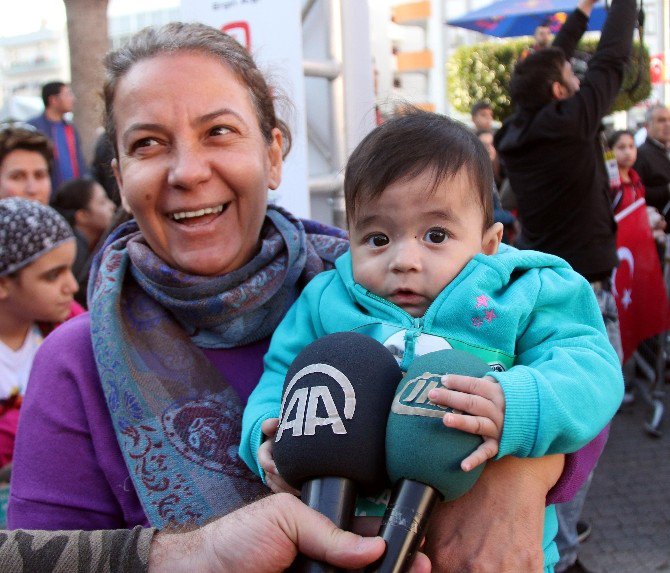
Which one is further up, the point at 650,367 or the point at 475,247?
the point at 475,247

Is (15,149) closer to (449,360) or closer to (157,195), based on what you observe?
(157,195)

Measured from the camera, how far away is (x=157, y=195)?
197cm

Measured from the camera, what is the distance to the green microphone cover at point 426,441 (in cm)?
138

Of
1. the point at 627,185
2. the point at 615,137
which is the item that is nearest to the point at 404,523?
the point at 627,185

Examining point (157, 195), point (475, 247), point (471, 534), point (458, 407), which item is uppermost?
point (157, 195)

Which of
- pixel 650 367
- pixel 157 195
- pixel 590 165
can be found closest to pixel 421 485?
pixel 157 195

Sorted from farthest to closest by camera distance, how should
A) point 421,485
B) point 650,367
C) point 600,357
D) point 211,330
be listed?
point 650,367 → point 211,330 → point 600,357 → point 421,485

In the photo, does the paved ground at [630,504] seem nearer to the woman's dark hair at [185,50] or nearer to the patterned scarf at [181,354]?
the patterned scarf at [181,354]

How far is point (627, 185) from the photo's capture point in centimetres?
654

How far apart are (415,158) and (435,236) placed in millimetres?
188

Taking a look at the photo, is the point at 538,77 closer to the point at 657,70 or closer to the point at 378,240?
the point at 378,240

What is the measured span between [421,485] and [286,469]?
0.80ft

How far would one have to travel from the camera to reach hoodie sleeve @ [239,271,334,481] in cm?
171

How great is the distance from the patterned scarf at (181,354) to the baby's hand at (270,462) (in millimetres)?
260
